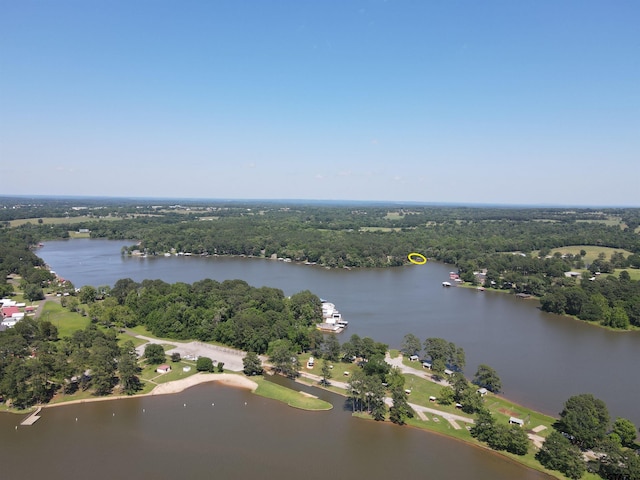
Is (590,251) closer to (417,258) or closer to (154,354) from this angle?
(417,258)

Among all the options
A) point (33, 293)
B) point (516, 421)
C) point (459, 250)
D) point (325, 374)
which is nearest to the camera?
point (516, 421)

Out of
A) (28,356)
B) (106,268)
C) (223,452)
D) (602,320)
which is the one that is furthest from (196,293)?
(602,320)

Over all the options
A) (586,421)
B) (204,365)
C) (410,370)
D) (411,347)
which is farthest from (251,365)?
(586,421)

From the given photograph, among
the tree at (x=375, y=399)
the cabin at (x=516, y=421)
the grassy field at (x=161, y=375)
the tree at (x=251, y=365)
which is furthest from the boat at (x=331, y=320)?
the cabin at (x=516, y=421)

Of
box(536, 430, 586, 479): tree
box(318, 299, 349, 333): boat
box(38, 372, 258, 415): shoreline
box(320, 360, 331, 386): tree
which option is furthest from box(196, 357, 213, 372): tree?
box(536, 430, 586, 479): tree

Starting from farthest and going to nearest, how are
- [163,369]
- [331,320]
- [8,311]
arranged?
1. [8,311]
2. [331,320]
3. [163,369]

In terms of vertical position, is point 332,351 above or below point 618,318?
below

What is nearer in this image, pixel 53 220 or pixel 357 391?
pixel 357 391

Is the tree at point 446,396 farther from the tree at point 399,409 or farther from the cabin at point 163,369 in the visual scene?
the cabin at point 163,369
